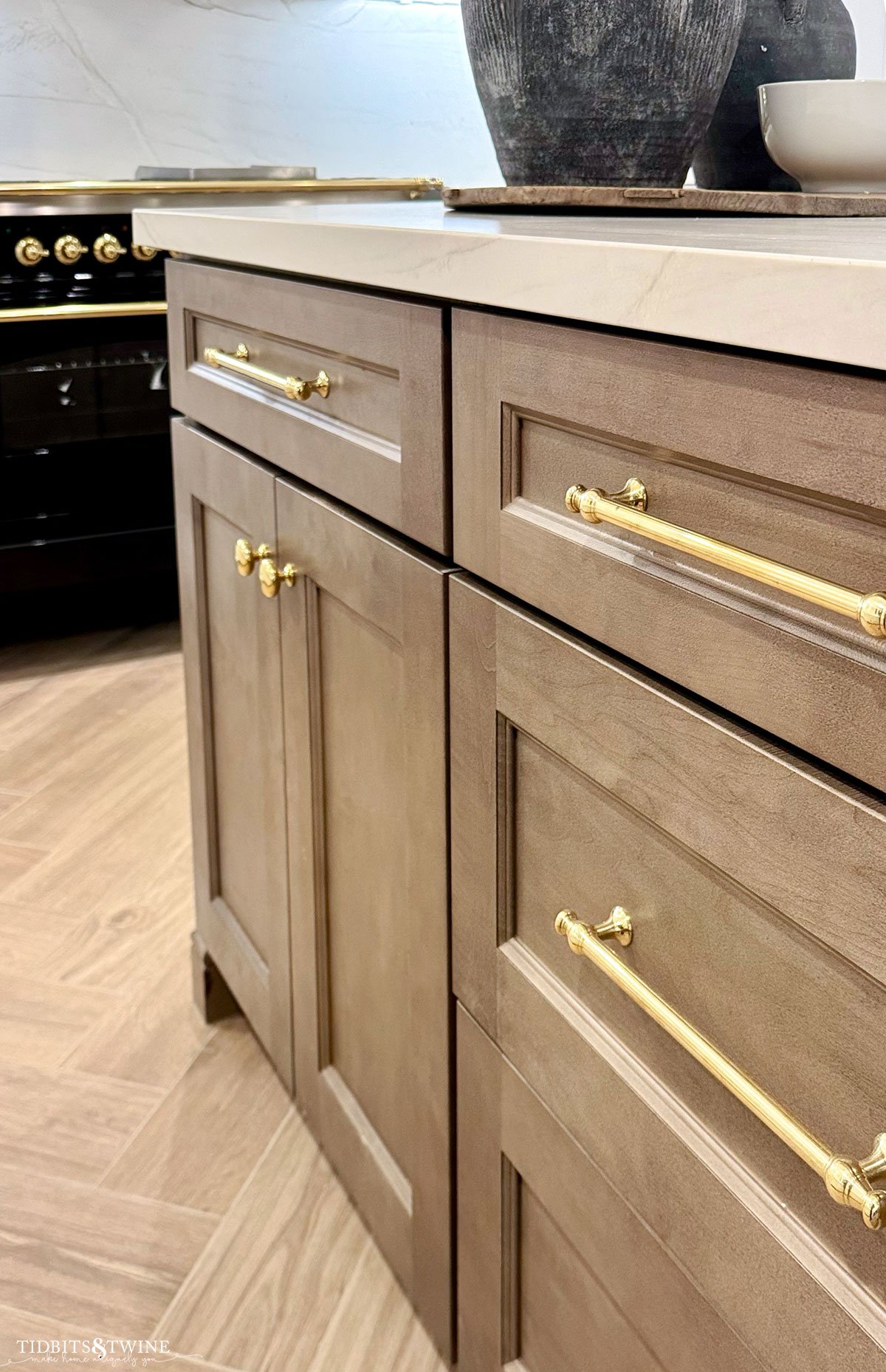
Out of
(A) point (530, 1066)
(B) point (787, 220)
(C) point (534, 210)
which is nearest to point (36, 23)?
(C) point (534, 210)

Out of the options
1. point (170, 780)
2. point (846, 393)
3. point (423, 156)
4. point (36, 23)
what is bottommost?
point (170, 780)

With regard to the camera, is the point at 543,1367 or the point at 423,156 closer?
the point at 543,1367

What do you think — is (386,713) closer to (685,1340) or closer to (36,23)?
(685,1340)

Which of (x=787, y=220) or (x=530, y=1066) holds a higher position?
(x=787, y=220)

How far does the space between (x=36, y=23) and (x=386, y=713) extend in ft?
8.24

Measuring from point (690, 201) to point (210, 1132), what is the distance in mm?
1021

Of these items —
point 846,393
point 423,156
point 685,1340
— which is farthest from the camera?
point 423,156

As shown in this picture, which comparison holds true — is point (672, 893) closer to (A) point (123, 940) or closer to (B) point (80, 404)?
(A) point (123, 940)

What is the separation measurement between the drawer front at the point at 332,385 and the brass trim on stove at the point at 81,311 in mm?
1325

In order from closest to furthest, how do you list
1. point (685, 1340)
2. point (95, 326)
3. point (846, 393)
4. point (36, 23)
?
point (846, 393)
point (685, 1340)
point (95, 326)
point (36, 23)

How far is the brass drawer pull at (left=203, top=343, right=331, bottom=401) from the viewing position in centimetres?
96

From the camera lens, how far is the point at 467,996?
2.84 feet

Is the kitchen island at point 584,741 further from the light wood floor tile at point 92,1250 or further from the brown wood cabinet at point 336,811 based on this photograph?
the light wood floor tile at point 92,1250

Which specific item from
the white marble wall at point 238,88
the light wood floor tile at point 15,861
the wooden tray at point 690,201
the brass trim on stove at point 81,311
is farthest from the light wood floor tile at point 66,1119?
the white marble wall at point 238,88
